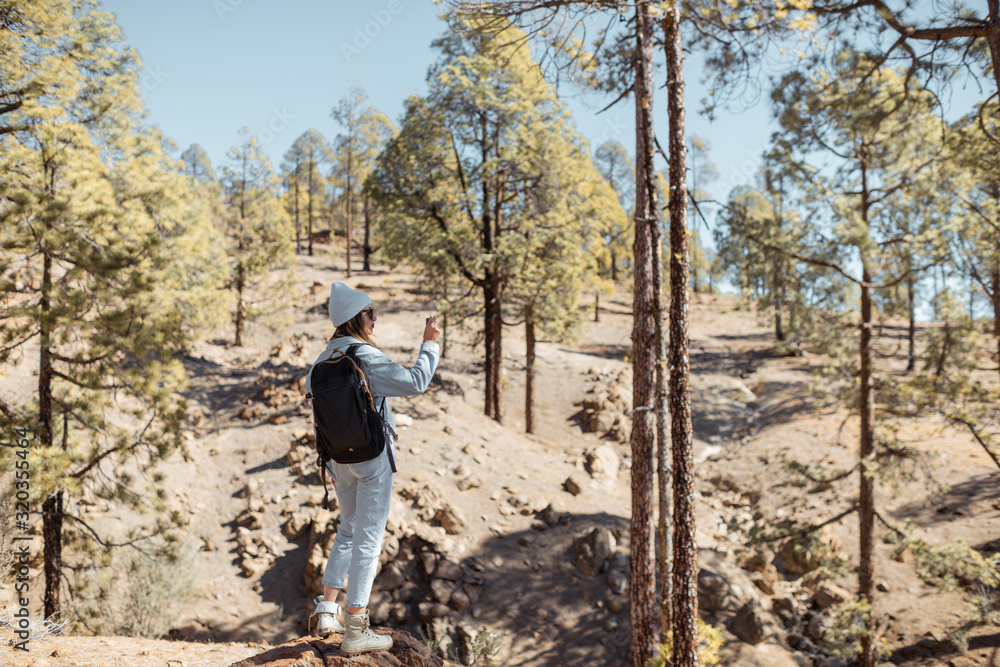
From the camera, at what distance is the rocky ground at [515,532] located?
26.1 ft

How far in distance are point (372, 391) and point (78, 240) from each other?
5362 mm

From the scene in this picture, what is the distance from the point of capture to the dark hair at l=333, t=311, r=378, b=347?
3207 mm

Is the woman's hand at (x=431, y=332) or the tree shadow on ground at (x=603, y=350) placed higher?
the woman's hand at (x=431, y=332)

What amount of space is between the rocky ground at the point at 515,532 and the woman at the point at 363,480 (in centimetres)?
181

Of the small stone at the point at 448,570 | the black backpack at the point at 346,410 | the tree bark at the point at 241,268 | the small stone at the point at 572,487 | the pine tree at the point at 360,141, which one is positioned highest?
the pine tree at the point at 360,141

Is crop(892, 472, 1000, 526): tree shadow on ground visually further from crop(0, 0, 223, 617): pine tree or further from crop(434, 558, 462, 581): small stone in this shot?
crop(0, 0, 223, 617): pine tree

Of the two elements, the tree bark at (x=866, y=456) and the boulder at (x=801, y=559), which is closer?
the tree bark at (x=866, y=456)

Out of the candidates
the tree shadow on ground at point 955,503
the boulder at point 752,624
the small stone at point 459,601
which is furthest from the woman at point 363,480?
the tree shadow on ground at point 955,503

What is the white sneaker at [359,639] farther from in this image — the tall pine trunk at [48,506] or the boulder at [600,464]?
the boulder at [600,464]

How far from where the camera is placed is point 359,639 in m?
3.17

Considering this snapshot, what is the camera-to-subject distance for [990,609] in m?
8.96

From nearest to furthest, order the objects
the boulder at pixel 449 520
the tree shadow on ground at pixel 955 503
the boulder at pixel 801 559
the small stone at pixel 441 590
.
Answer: the small stone at pixel 441 590 < the boulder at pixel 449 520 < the boulder at pixel 801 559 < the tree shadow on ground at pixel 955 503

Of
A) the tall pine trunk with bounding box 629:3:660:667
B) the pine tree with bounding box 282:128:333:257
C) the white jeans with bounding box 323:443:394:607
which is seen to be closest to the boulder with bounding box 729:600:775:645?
the tall pine trunk with bounding box 629:3:660:667

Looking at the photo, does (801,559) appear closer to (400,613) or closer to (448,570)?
(448,570)
